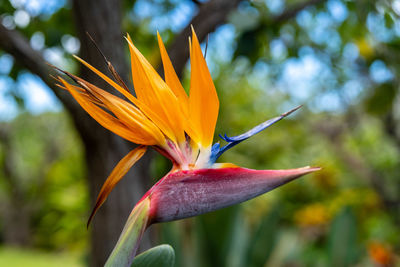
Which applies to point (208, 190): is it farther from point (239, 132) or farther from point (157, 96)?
point (239, 132)

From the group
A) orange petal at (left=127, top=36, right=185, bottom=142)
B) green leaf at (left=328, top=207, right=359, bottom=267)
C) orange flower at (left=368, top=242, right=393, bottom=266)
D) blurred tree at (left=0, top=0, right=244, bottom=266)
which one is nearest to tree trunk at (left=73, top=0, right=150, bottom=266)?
blurred tree at (left=0, top=0, right=244, bottom=266)

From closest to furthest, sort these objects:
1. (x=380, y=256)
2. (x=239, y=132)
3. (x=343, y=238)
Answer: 1. (x=343, y=238)
2. (x=380, y=256)
3. (x=239, y=132)

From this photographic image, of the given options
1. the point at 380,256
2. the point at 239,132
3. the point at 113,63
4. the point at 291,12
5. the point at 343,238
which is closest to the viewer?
the point at 113,63

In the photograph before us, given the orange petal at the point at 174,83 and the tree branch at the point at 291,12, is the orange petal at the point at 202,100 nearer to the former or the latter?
the orange petal at the point at 174,83

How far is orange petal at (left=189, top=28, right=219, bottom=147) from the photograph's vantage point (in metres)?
0.28

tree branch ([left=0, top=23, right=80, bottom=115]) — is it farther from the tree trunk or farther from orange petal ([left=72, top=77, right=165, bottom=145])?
orange petal ([left=72, top=77, right=165, bottom=145])

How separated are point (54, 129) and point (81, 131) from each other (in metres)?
4.30

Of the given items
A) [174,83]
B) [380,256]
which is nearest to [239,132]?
[380,256]

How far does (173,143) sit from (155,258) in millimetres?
94

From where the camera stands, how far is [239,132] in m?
2.34

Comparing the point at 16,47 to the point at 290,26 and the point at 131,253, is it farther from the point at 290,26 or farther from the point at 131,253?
the point at 290,26

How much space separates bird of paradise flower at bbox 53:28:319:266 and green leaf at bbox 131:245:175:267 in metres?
0.04

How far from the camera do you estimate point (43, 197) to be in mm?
4125

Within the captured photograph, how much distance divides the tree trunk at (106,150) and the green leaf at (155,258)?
312 mm
